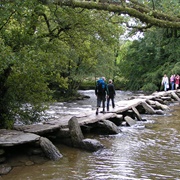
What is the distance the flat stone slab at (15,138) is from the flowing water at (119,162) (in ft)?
2.48

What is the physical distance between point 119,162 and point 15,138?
3.01 m

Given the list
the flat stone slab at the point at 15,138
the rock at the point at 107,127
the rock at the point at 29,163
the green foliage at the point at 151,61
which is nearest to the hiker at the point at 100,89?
the rock at the point at 107,127

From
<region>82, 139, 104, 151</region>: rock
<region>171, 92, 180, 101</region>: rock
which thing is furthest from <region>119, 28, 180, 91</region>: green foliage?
<region>82, 139, 104, 151</region>: rock

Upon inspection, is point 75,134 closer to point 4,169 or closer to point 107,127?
point 107,127

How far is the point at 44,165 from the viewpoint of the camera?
7.20 meters

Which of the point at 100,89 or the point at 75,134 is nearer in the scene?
the point at 75,134

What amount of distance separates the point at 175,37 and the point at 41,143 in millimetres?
28896

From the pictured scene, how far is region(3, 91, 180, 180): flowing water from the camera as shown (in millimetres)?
6469

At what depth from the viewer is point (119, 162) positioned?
24.5ft

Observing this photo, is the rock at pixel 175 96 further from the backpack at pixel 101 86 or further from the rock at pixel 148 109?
the backpack at pixel 101 86

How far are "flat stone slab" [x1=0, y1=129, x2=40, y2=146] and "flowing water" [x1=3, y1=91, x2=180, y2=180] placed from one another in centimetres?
76

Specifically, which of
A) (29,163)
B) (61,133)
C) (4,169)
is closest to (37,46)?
(61,133)

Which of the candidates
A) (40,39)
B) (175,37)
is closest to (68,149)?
(40,39)

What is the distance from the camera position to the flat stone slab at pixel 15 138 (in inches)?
289
